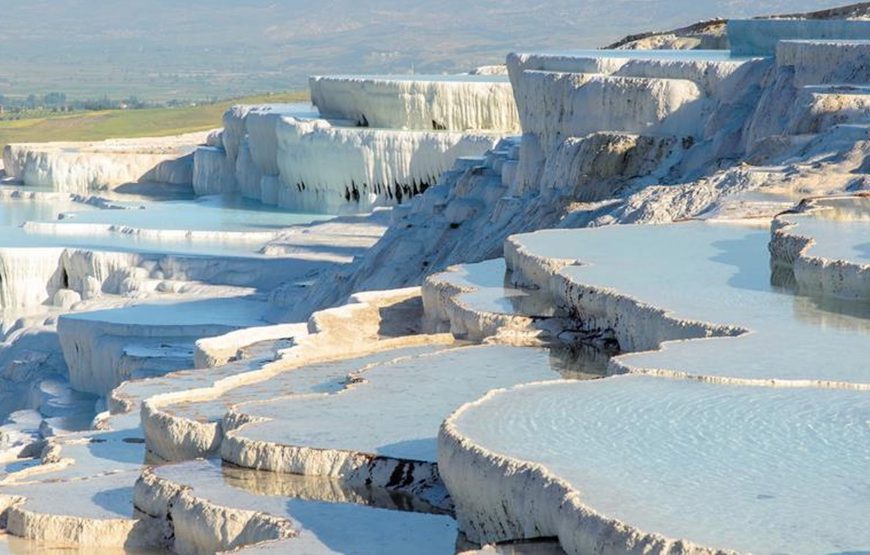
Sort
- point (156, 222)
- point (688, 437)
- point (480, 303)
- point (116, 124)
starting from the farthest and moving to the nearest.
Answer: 1. point (116, 124)
2. point (156, 222)
3. point (480, 303)
4. point (688, 437)

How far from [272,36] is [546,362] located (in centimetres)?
14585

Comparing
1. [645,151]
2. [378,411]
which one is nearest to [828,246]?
[378,411]

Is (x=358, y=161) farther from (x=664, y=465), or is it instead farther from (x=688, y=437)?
(x=664, y=465)

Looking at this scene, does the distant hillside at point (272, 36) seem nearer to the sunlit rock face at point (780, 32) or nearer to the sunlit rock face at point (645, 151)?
the sunlit rock face at point (780, 32)

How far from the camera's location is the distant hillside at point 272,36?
119 m

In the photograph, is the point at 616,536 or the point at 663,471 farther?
Result: the point at 663,471

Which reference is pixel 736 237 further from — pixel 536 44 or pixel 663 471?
pixel 536 44

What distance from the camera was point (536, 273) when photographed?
897 centimetres

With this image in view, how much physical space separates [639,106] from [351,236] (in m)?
7.26

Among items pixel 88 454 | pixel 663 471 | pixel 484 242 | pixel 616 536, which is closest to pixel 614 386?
pixel 663 471

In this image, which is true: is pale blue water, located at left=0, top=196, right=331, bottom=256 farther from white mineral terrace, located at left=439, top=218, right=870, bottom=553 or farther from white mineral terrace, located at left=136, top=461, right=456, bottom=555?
white mineral terrace, located at left=136, top=461, right=456, bottom=555

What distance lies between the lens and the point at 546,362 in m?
7.70

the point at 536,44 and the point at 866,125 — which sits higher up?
the point at 866,125

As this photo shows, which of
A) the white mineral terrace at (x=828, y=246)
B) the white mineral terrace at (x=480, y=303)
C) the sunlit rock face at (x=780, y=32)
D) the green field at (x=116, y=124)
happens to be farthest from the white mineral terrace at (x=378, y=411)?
the green field at (x=116, y=124)
